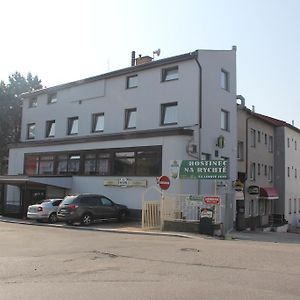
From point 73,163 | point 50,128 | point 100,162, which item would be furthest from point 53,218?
point 50,128

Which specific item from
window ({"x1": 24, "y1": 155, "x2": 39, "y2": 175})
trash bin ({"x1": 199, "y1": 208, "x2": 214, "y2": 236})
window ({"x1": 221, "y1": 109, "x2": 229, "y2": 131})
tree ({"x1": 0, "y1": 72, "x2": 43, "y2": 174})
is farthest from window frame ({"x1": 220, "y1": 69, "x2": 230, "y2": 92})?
tree ({"x1": 0, "y1": 72, "x2": 43, "y2": 174})

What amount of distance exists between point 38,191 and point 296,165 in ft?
83.4

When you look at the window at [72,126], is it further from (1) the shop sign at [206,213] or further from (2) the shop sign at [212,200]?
(1) the shop sign at [206,213]

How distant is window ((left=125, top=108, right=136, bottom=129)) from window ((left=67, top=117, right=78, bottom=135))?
199 inches

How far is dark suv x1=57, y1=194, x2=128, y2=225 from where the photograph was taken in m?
25.0

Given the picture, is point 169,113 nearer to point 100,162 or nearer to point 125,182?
point 125,182

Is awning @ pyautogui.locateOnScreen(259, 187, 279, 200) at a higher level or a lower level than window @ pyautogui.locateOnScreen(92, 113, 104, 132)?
lower

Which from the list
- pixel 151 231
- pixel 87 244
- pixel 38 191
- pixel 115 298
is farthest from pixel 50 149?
pixel 115 298

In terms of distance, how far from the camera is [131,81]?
106 feet

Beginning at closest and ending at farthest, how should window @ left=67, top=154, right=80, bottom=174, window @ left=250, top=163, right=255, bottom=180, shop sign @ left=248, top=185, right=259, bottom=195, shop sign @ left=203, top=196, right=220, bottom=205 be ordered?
1. shop sign @ left=203, top=196, right=220, bottom=205
2. window @ left=67, top=154, right=80, bottom=174
3. shop sign @ left=248, top=185, right=259, bottom=195
4. window @ left=250, top=163, right=255, bottom=180

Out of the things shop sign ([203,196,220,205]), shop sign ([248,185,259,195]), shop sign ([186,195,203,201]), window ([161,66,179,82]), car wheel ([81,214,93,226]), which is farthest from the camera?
shop sign ([248,185,259,195])

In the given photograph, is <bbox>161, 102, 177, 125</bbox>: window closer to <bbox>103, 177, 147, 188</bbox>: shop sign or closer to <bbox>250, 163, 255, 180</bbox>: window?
<bbox>103, 177, 147, 188</bbox>: shop sign

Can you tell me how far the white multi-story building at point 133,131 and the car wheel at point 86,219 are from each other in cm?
341

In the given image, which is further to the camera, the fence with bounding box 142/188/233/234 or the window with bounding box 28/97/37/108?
the window with bounding box 28/97/37/108
